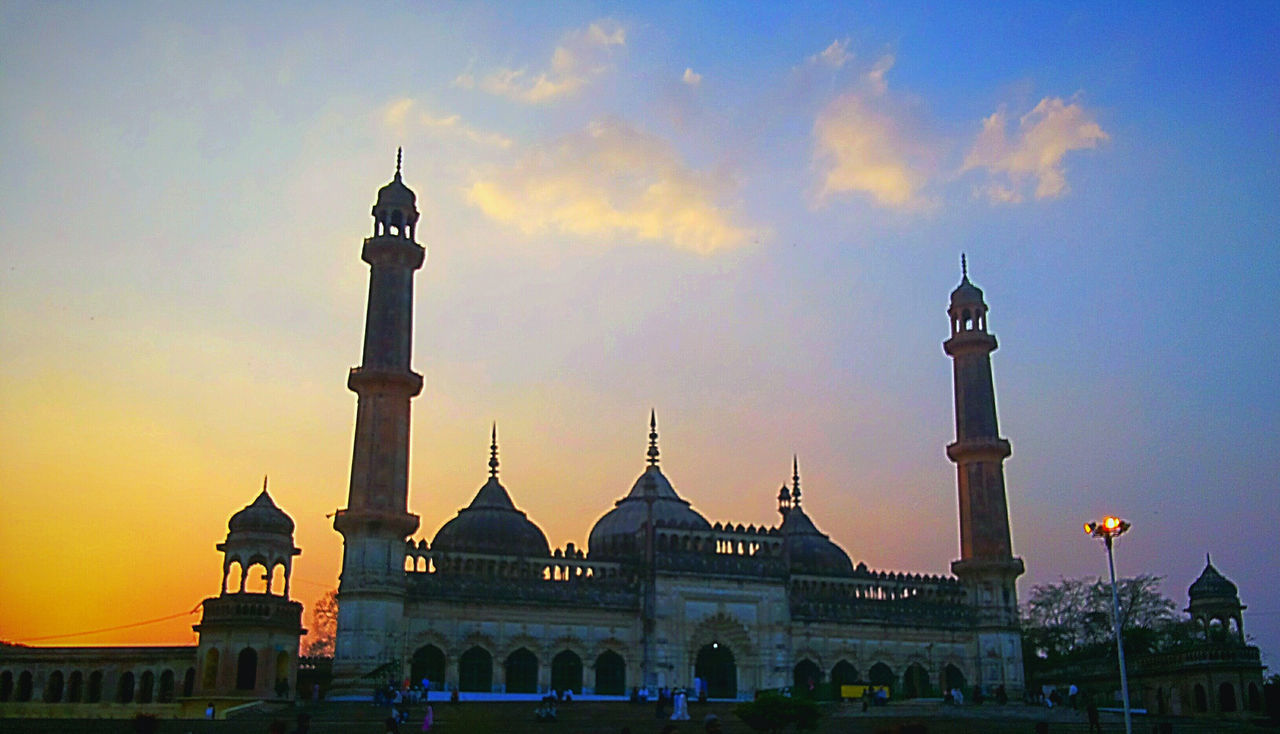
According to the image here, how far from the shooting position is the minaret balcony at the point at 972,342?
50.2 m

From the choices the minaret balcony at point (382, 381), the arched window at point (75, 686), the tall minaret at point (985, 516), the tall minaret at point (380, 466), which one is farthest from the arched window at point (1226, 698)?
the arched window at point (75, 686)

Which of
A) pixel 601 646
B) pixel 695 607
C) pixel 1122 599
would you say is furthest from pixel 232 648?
pixel 1122 599

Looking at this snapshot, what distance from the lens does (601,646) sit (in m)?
41.4

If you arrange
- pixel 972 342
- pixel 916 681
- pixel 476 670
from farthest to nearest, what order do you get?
pixel 972 342 < pixel 916 681 < pixel 476 670

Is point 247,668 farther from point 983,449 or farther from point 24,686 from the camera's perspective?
point 983,449

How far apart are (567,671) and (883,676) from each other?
12362 millimetres

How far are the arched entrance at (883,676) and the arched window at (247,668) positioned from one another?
22143 millimetres

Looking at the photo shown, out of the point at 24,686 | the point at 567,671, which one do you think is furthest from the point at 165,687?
the point at 567,671

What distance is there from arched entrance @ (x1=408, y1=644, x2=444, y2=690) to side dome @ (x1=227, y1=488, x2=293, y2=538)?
18.1ft

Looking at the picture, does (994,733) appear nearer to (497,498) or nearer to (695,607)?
(695,607)

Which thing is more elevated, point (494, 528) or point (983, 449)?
point (983, 449)

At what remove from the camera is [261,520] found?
118 feet

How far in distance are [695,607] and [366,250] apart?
16.2 metres

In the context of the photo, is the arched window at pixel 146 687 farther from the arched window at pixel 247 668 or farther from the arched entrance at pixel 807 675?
the arched entrance at pixel 807 675
